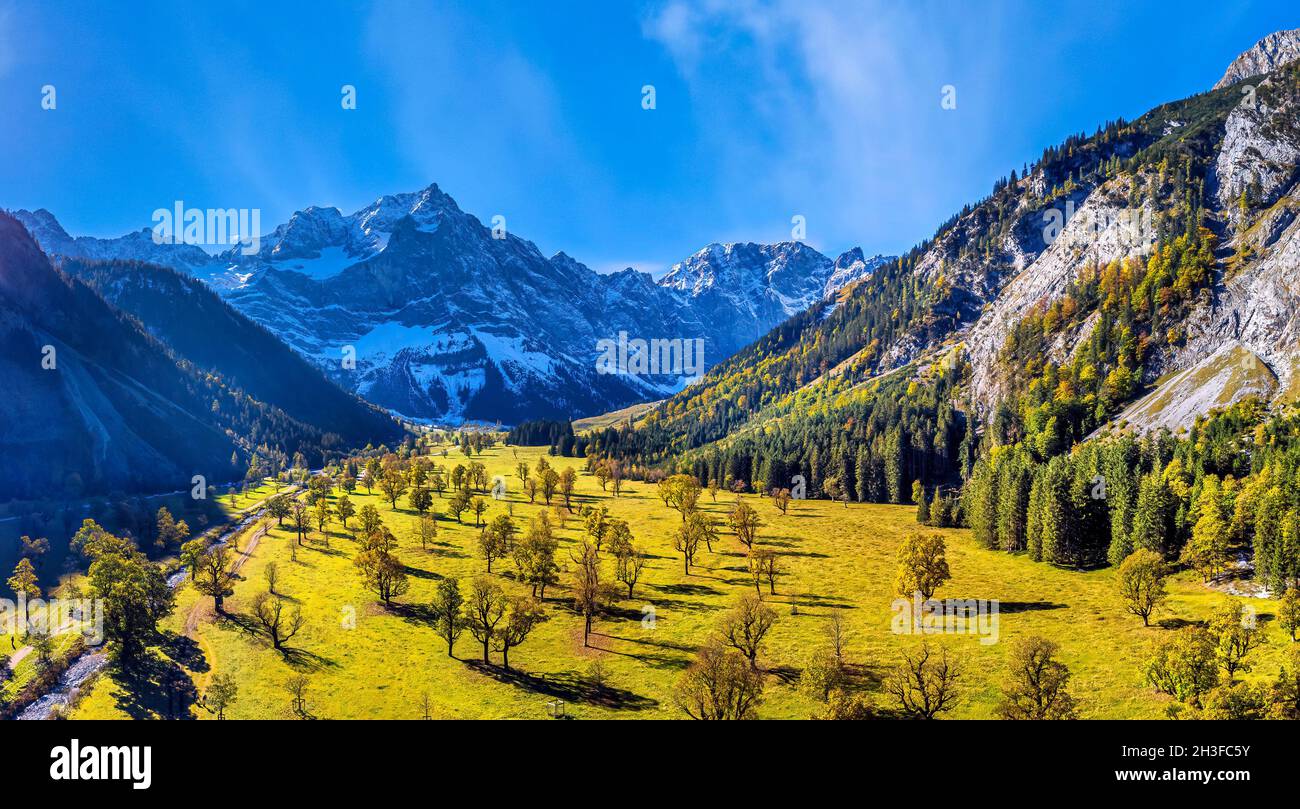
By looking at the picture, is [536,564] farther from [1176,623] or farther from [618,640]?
[1176,623]

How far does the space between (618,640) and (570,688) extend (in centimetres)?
1502

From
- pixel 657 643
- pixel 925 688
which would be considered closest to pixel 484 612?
pixel 657 643

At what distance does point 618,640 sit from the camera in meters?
86.4

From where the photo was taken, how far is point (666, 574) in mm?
116812

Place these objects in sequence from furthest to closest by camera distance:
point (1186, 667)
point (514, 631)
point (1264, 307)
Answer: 1. point (1264, 307)
2. point (514, 631)
3. point (1186, 667)

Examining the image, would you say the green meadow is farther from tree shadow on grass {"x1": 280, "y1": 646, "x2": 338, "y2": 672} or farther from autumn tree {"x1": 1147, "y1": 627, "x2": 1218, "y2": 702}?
autumn tree {"x1": 1147, "y1": 627, "x2": 1218, "y2": 702}

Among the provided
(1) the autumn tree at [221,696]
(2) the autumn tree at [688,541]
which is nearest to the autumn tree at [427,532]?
(2) the autumn tree at [688,541]

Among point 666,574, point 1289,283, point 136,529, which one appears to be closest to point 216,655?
point 666,574

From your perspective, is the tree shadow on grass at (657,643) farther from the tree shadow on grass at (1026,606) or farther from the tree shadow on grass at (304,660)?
the tree shadow on grass at (1026,606)

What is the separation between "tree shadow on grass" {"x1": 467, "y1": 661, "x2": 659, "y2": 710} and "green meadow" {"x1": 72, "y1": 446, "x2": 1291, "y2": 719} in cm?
26

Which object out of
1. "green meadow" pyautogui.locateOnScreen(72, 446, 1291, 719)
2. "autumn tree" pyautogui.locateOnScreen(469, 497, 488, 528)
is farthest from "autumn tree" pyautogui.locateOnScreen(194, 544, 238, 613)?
"autumn tree" pyautogui.locateOnScreen(469, 497, 488, 528)

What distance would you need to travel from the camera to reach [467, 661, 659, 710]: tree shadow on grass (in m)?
67.9

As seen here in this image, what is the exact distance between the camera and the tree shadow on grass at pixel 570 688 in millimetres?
67875

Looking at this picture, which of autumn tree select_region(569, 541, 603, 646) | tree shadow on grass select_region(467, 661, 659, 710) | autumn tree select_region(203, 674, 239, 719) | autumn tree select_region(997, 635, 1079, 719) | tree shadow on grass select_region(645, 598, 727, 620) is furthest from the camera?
tree shadow on grass select_region(645, 598, 727, 620)
